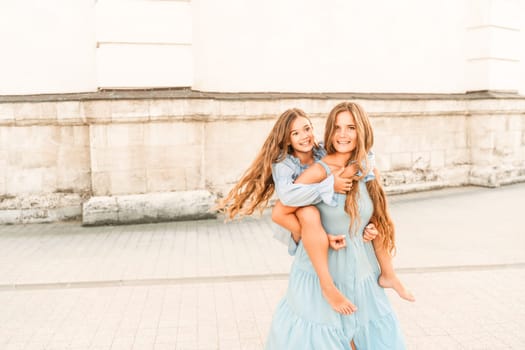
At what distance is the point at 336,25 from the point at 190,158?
3800 mm

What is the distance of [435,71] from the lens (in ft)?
33.5

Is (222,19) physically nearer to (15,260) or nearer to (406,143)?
(406,143)

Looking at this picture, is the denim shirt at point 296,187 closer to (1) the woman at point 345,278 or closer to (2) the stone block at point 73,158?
(1) the woman at point 345,278

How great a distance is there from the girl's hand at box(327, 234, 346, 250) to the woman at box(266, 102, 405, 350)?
0.06m

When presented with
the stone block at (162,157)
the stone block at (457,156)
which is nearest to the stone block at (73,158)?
the stone block at (162,157)

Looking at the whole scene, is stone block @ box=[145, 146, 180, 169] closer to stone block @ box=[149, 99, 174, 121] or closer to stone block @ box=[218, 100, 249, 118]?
stone block @ box=[149, 99, 174, 121]

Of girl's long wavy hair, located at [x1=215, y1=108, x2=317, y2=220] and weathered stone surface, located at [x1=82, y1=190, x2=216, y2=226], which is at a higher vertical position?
girl's long wavy hair, located at [x1=215, y1=108, x2=317, y2=220]

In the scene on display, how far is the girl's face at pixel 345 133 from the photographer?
2.75 metres

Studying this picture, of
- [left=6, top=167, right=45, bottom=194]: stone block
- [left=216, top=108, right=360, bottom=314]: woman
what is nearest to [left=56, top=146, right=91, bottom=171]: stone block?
[left=6, top=167, right=45, bottom=194]: stone block

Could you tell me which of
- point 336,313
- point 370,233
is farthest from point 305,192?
point 336,313

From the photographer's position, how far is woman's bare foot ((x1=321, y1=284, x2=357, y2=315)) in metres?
2.64

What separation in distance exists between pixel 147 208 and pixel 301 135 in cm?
488

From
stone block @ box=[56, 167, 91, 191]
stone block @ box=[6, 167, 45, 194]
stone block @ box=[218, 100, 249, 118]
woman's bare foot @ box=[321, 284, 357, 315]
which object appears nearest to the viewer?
woman's bare foot @ box=[321, 284, 357, 315]

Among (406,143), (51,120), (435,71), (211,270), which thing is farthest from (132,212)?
(435,71)
